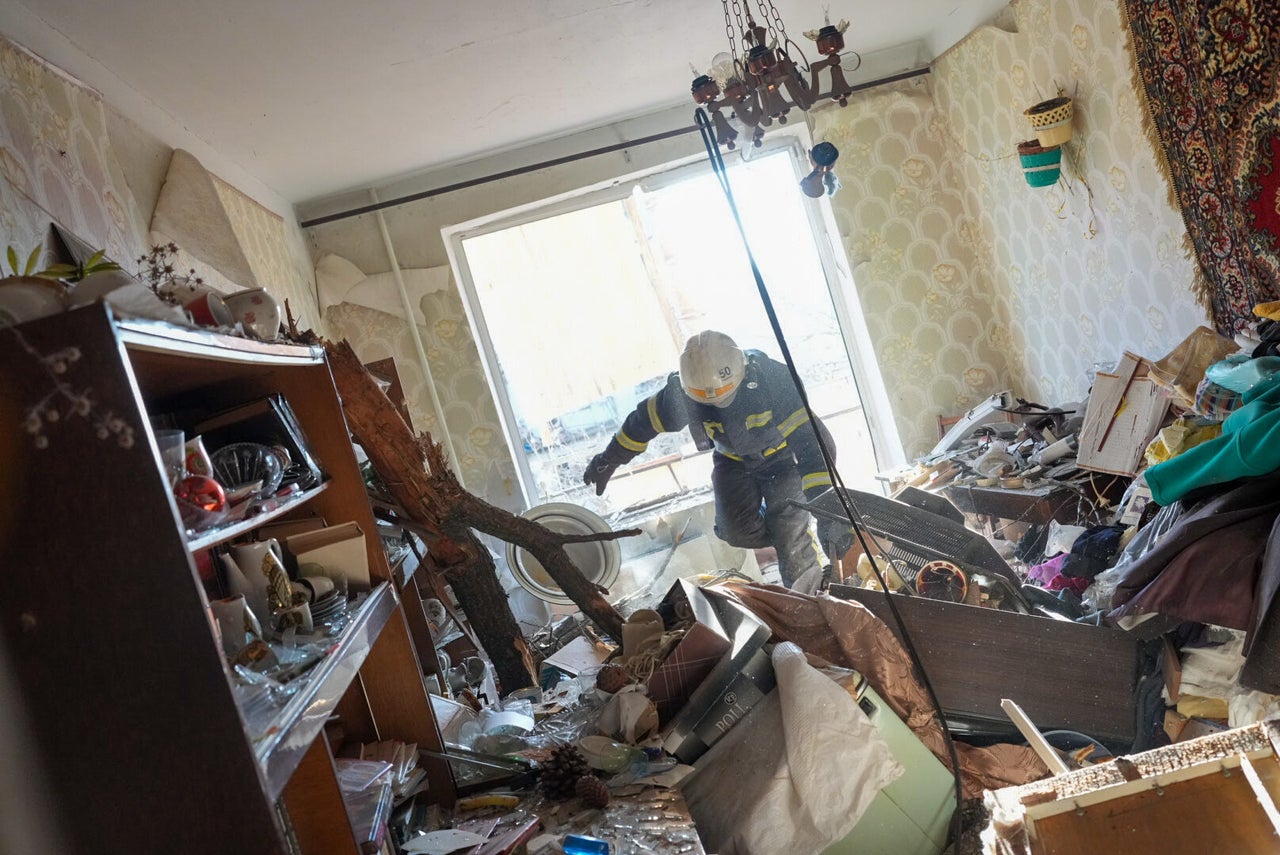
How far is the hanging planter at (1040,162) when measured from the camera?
459cm

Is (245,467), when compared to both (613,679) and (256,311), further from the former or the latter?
(613,679)

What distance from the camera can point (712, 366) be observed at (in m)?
4.31

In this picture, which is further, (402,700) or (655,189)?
(655,189)

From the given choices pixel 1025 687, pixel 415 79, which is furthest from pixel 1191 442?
pixel 415 79

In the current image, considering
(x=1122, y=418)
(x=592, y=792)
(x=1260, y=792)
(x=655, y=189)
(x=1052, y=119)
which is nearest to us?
(x=1260, y=792)

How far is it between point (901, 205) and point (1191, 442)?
2.88m

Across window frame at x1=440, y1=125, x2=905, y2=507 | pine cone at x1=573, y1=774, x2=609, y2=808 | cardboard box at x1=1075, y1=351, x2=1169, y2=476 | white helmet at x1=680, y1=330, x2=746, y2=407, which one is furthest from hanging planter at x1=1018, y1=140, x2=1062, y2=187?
A: pine cone at x1=573, y1=774, x2=609, y2=808

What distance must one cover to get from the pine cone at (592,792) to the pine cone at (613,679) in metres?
0.44

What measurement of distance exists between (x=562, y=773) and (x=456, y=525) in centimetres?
101

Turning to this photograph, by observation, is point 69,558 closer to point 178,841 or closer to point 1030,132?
point 178,841

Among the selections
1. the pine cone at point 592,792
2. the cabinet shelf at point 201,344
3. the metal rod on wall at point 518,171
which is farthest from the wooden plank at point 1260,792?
the metal rod on wall at point 518,171

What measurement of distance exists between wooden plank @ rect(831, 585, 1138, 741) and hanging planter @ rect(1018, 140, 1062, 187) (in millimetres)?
2636

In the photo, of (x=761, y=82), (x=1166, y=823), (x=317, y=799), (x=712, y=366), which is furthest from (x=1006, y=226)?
(x=317, y=799)

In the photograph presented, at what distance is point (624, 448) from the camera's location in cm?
494
